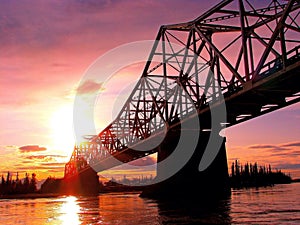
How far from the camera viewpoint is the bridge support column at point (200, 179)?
50250 mm

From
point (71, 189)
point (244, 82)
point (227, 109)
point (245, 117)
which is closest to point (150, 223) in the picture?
point (244, 82)

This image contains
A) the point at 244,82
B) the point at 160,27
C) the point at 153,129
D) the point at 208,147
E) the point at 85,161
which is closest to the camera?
the point at 244,82

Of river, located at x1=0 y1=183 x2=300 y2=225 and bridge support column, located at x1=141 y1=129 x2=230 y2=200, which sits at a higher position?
bridge support column, located at x1=141 y1=129 x2=230 y2=200

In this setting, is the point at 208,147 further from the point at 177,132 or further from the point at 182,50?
the point at 182,50

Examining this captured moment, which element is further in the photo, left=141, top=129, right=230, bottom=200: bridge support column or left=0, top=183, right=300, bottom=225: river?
left=141, top=129, right=230, bottom=200: bridge support column

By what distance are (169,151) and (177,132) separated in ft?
8.88

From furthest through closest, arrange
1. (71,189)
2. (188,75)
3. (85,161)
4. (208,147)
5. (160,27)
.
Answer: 1. (71,189)
2. (85,161)
3. (160,27)
4. (208,147)
5. (188,75)

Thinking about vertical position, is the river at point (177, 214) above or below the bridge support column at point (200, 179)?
below

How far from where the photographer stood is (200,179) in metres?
50.5

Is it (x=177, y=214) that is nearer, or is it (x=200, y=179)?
(x=177, y=214)

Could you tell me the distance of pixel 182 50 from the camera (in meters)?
49.2

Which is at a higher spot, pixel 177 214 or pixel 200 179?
pixel 200 179

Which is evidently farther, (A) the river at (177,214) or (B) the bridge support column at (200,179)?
(B) the bridge support column at (200,179)

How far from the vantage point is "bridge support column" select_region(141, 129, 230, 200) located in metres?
50.2
